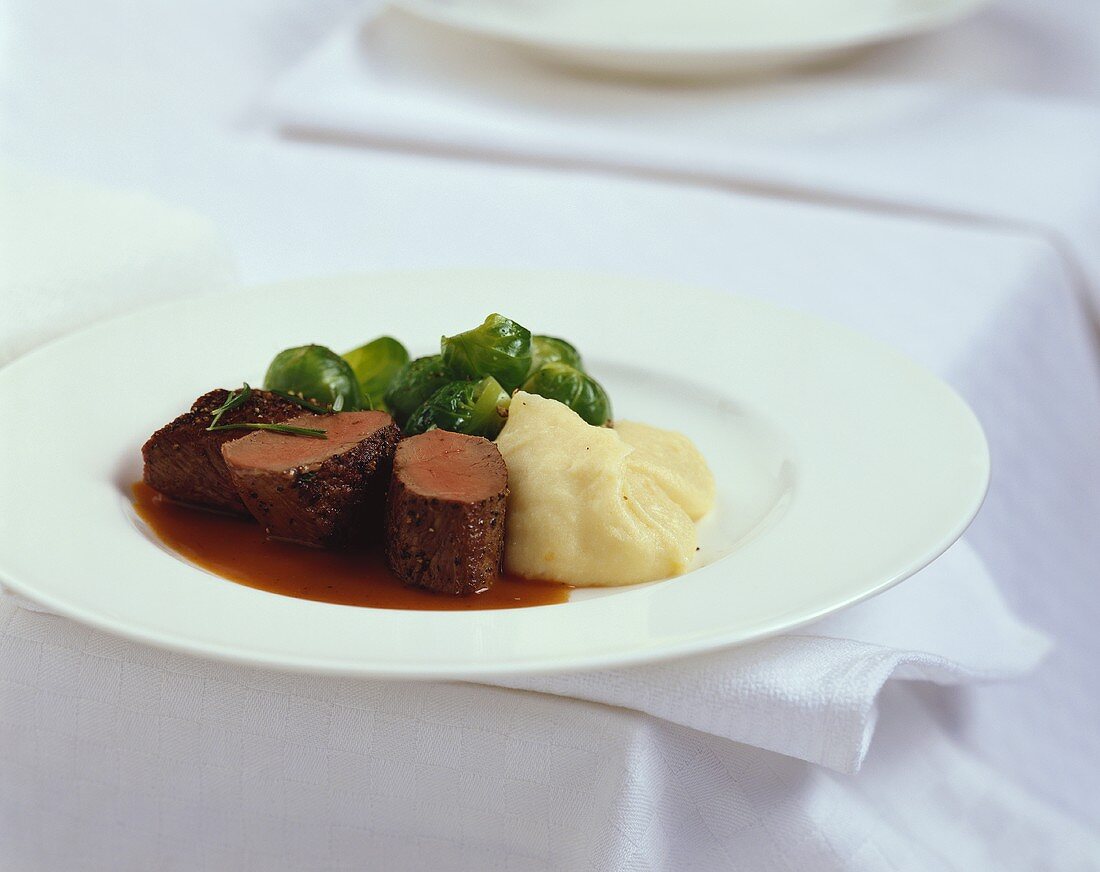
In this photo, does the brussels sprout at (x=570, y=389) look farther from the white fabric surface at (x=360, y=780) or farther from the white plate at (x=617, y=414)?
the white fabric surface at (x=360, y=780)

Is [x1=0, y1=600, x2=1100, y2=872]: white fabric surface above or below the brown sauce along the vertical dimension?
below

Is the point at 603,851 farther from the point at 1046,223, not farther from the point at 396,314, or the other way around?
the point at 1046,223

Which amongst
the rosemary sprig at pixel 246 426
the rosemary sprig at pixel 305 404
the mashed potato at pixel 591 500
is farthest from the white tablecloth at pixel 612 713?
the rosemary sprig at pixel 305 404

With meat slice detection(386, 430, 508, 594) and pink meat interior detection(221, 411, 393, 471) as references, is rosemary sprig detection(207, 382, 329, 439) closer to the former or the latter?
pink meat interior detection(221, 411, 393, 471)

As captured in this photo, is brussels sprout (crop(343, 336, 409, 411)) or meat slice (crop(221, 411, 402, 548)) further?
brussels sprout (crop(343, 336, 409, 411))

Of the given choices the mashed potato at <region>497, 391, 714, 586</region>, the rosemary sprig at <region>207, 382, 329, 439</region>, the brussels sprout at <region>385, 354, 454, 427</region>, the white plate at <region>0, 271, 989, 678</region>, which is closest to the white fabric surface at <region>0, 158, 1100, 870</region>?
the white plate at <region>0, 271, 989, 678</region>

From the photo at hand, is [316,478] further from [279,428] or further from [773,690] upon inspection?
[773,690]
